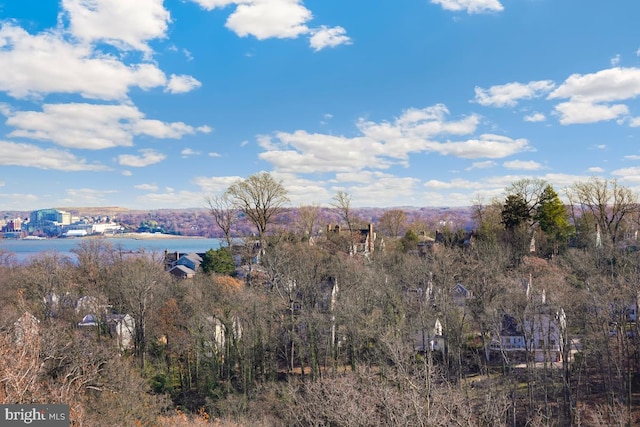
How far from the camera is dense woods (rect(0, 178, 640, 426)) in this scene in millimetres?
18703

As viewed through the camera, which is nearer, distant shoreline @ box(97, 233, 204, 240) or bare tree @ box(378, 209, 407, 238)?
bare tree @ box(378, 209, 407, 238)

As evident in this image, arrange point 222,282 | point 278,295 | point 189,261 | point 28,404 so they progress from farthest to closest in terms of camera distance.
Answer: point 189,261 < point 222,282 < point 278,295 < point 28,404

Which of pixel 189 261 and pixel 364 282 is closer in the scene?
pixel 364 282

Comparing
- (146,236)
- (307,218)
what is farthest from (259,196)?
(146,236)

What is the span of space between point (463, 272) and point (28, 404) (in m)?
31.2

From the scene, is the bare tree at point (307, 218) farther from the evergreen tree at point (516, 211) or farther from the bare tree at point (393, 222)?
the evergreen tree at point (516, 211)

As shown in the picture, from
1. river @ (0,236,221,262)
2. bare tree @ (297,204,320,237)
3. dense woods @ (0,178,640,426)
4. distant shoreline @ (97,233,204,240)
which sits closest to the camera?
dense woods @ (0,178,640,426)

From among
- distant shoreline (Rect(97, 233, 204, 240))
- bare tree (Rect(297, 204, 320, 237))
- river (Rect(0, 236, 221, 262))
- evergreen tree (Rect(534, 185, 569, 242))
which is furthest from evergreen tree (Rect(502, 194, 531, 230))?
distant shoreline (Rect(97, 233, 204, 240))

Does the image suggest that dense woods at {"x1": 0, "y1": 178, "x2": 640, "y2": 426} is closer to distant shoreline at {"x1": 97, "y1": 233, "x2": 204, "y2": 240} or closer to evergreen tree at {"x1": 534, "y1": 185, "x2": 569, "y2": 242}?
evergreen tree at {"x1": 534, "y1": 185, "x2": 569, "y2": 242}

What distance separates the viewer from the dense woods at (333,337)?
1870 cm

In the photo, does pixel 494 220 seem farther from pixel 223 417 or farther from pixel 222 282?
pixel 223 417

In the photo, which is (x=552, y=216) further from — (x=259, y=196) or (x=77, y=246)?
(x=77, y=246)

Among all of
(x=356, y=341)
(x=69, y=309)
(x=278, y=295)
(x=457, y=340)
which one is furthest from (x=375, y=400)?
(x=69, y=309)

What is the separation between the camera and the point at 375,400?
15.2 metres
